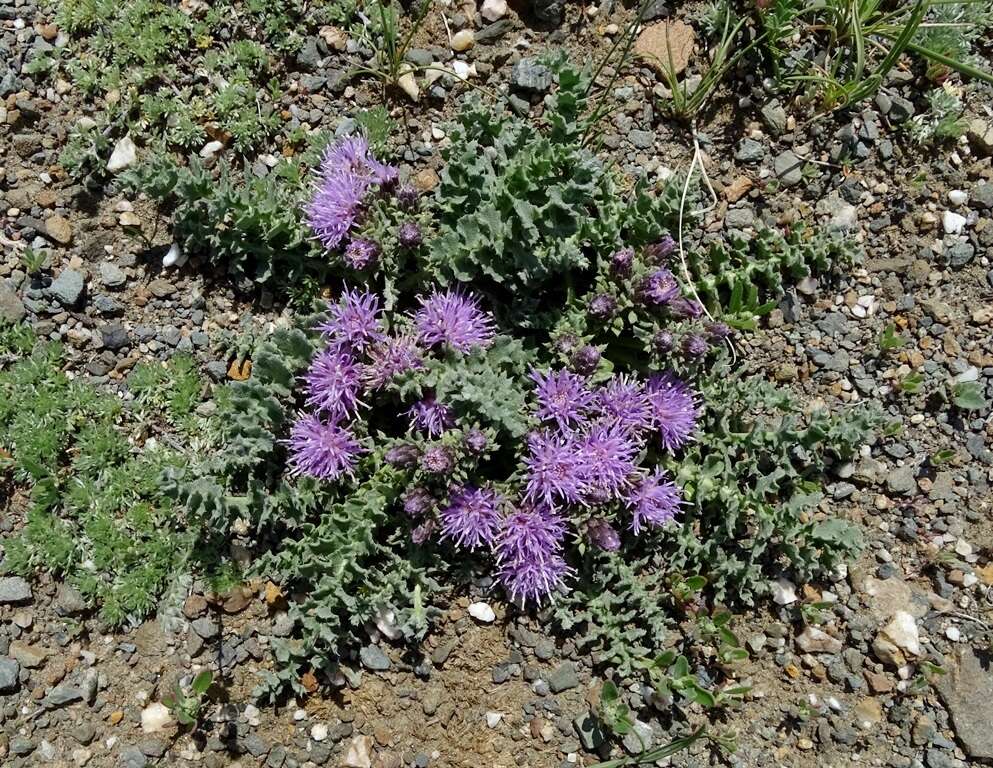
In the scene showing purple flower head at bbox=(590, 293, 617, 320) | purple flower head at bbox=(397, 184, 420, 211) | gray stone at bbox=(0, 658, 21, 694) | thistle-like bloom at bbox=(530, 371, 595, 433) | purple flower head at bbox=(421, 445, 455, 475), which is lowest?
gray stone at bbox=(0, 658, 21, 694)

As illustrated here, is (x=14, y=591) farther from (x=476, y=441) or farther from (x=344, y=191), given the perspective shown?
(x=344, y=191)

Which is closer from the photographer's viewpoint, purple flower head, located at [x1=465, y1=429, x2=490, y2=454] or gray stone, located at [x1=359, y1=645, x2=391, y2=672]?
purple flower head, located at [x1=465, y1=429, x2=490, y2=454]

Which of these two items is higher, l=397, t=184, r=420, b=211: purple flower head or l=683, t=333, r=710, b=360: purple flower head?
l=397, t=184, r=420, b=211: purple flower head

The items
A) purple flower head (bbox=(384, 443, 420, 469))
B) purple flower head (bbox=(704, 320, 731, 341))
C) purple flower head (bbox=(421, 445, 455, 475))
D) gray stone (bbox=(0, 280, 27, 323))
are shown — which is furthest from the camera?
gray stone (bbox=(0, 280, 27, 323))

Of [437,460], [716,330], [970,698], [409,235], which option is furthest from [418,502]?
[970,698]

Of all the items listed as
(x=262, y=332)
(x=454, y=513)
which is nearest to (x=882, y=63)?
(x=454, y=513)

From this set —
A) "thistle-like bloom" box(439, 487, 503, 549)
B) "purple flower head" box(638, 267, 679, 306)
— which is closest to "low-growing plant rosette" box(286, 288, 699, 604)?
"thistle-like bloom" box(439, 487, 503, 549)

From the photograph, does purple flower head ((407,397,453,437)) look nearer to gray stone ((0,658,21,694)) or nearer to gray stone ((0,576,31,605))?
gray stone ((0,576,31,605))
